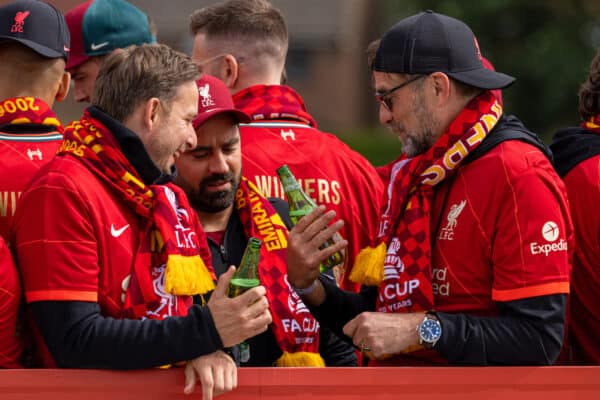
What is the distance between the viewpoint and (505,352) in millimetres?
3818

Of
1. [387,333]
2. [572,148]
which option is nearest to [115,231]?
[387,333]

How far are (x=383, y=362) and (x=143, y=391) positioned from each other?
3.21 feet

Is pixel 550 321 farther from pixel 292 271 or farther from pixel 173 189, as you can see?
pixel 173 189

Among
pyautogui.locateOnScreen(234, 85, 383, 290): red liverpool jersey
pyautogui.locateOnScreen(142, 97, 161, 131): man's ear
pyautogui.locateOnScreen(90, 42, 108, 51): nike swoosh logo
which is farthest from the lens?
pyautogui.locateOnScreen(90, 42, 108, 51): nike swoosh logo

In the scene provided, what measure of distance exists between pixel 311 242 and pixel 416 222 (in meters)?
0.43

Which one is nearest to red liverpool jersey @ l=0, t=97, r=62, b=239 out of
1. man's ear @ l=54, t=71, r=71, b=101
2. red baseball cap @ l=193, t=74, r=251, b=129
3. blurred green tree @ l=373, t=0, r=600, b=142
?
man's ear @ l=54, t=71, r=71, b=101

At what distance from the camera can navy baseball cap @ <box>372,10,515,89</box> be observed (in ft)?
13.7

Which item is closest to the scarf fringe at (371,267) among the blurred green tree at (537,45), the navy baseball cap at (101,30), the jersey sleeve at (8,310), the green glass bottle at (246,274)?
the green glass bottle at (246,274)

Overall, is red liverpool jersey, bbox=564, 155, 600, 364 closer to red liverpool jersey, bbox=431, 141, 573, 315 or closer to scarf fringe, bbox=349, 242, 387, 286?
red liverpool jersey, bbox=431, 141, 573, 315

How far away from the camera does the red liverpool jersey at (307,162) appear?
525cm

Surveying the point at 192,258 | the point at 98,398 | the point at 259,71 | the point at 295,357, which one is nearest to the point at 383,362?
the point at 295,357

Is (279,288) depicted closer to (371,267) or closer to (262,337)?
(262,337)

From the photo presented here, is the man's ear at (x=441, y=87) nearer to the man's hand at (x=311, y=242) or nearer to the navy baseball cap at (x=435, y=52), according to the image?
the navy baseball cap at (x=435, y=52)

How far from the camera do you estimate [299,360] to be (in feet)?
14.6
